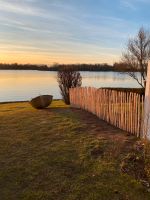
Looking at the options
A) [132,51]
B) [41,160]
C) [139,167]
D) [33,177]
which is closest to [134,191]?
[139,167]

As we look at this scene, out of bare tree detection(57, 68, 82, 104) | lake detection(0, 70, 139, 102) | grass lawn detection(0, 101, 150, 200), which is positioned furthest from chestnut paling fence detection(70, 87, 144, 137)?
lake detection(0, 70, 139, 102)

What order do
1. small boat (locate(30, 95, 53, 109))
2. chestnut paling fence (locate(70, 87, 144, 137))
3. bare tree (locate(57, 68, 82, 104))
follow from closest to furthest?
chestnut paling fence (locate(70, 87, 144, 137)), small boat (locate(30, 95, 53, 109)), bare tree (locate(57, 68, 82, 104))

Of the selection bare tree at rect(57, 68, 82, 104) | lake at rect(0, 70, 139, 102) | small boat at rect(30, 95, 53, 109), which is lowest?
lake at rect(0, 70, 139, 102)

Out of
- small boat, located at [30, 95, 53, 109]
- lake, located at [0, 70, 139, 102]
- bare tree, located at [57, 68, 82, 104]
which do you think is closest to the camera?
small boat, located at [30, 95, 53, 109]

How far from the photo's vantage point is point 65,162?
6.45 meters

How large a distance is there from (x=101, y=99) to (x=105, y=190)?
6.33 metres

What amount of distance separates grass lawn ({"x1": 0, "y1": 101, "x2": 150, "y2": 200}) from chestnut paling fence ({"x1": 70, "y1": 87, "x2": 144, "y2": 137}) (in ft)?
1.18

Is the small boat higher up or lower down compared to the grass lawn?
higher up

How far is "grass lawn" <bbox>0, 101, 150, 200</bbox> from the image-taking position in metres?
5.05

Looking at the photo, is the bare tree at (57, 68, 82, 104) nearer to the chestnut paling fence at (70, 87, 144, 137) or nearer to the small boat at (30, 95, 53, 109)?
the small boat at (30, 95, 53, 109)

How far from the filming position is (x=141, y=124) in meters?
8.28

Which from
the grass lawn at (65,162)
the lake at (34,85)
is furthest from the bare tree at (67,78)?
the grass lawn at (65,162)

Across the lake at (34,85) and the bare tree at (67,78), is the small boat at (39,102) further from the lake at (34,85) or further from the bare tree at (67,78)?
the lake at (34,85)

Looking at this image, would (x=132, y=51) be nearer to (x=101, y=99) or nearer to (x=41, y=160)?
(x=101, y=99)
